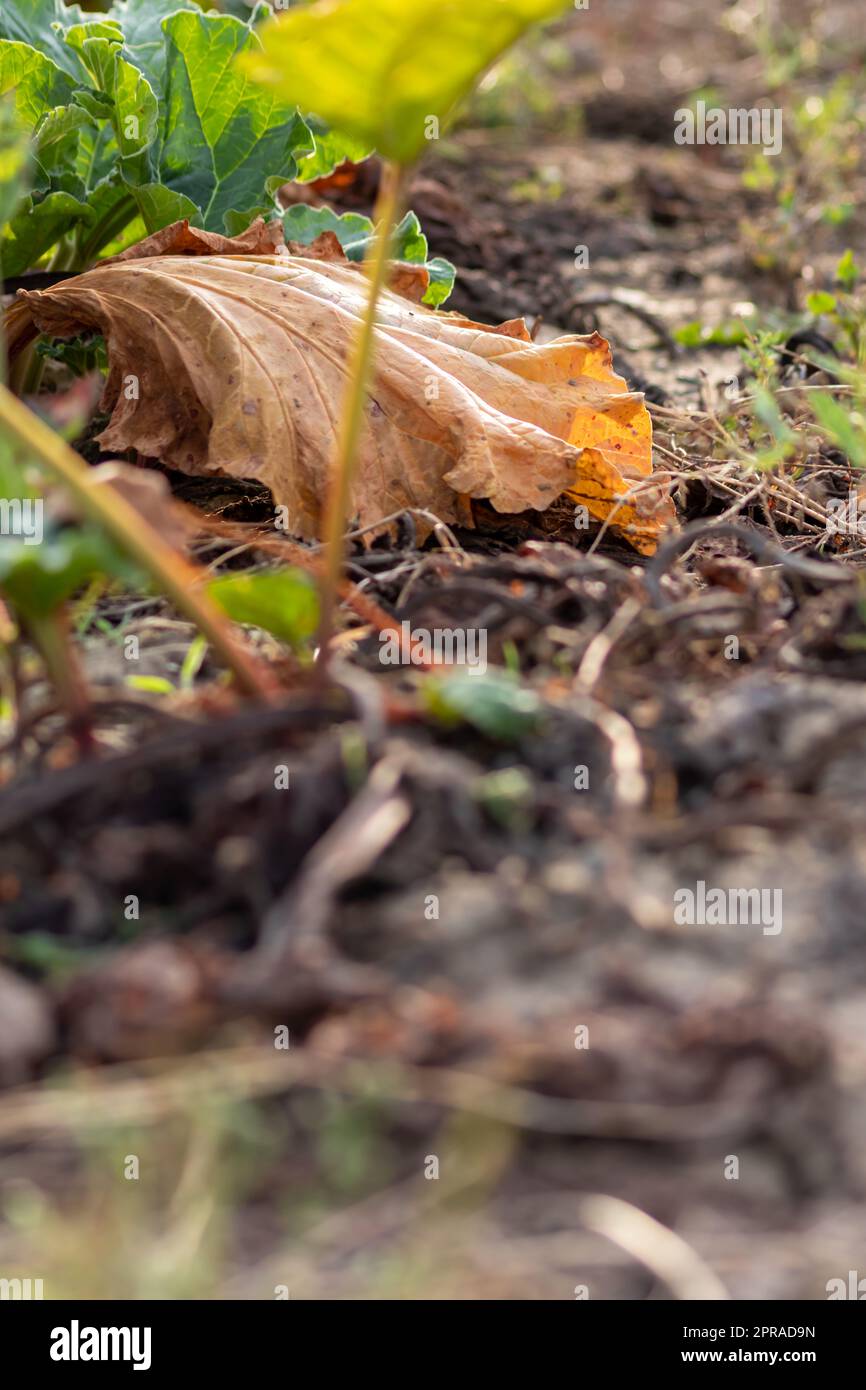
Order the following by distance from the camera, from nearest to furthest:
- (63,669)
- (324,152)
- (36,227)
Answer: (63,669)
(36,227)
(324,152)

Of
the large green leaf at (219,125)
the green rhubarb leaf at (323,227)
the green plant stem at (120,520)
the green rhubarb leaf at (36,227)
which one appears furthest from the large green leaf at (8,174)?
the green rhubarb leaf at (323,227)

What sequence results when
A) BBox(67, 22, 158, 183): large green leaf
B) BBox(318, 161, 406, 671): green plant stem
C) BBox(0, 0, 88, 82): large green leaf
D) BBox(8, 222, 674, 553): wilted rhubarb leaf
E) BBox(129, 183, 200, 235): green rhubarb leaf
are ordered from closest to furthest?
BBox(318, 161, 406, 671): green plant stem < BBox(8, 222, 674, 553): wilted rhubarb leaf < BBox(67, 22, 158, 183): large green leaf < BBox(129, 183, 200, 235): green rhubarb leaf < BBox(0, 0, 88, 82): large green leaf

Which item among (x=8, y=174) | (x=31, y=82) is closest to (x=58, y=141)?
(x=31, y=82)

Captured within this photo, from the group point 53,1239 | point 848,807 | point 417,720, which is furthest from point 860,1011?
point 53,1239

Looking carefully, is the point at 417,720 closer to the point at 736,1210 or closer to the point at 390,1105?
the point at 390,1105

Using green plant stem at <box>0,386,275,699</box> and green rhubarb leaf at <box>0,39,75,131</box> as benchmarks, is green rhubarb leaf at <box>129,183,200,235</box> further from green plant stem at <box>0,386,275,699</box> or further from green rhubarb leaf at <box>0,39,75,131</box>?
green plant stem at <box>0,386,275,699</box>

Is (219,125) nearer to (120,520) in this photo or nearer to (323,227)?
(323,227)

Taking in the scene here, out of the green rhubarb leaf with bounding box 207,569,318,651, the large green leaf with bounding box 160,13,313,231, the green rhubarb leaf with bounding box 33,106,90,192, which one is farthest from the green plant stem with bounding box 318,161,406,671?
the large green leaf with bounding box 160,13,313,231
